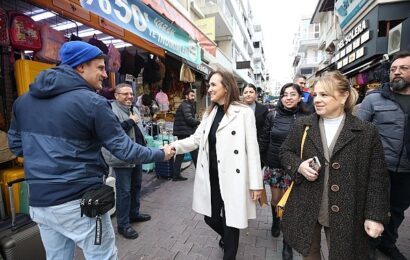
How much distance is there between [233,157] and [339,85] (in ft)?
3.57

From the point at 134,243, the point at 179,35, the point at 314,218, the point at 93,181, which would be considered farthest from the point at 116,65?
the point at 314,218

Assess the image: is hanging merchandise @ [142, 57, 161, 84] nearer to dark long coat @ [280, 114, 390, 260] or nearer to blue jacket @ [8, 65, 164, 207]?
blue jacket @ [8, 65, 164, 207]

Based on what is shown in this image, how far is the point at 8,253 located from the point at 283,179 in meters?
2.96

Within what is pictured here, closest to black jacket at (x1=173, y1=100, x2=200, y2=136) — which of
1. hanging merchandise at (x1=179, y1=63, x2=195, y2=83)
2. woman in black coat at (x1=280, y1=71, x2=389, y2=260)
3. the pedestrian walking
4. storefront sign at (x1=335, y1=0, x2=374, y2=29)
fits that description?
the pedestrian walking

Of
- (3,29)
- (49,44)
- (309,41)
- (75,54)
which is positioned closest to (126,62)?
(49,44)

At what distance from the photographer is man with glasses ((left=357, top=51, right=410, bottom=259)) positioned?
2443 millimetres

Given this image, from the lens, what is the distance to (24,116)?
5.26ft

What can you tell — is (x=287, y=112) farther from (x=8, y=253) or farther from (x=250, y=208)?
(x=8, y=253)

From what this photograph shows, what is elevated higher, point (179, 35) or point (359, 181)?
point (179, 35)

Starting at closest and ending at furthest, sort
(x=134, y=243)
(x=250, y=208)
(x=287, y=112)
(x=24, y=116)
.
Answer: (x=24, y=116)
(x=250, y=208)
(x=287, y=112)
(x=134, y=243)

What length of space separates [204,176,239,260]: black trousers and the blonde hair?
1.40 m

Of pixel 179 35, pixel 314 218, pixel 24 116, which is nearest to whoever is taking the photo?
pixel 24 116

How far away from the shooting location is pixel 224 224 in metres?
2.53

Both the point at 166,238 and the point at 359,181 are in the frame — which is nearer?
the point at 359,181
